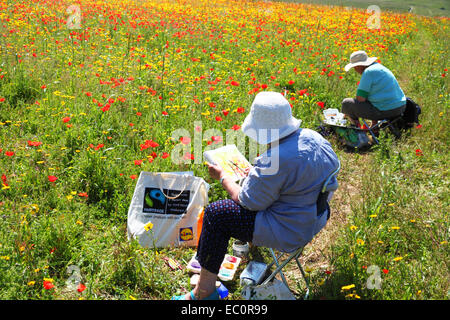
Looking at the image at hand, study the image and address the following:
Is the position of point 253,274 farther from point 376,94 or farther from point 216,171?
point 376,94

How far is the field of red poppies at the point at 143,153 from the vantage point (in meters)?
2.78

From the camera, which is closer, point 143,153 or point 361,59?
point 143,153

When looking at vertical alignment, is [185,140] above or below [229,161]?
below

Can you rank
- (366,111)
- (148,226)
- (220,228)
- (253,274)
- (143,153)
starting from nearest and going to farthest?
1. (220,228)
2. (253,274)
3. (148,226)
4. (143,153)
5. (366,111)

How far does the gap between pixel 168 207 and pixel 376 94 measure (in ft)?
Answer: 11.8

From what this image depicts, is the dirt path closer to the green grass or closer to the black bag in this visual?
the black bag

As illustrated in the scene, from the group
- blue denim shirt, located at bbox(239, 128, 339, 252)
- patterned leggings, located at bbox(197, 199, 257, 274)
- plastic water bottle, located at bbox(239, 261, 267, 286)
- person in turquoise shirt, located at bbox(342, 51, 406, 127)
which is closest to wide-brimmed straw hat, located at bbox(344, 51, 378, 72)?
person in turquoise shirt, located at bbox(342, 51, 406, 127)

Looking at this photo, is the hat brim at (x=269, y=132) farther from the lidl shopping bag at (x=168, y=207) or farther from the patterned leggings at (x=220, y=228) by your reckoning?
the lidl shopping bag at (x=168, y=207)

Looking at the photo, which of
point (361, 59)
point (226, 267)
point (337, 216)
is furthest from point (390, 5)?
point (226, 267)

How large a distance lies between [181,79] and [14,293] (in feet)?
13.8

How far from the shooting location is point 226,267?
3.06 meters

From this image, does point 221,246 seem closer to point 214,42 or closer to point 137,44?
point 137,44

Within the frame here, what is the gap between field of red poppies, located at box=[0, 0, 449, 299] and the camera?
9.13ft

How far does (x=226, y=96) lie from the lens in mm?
5562
